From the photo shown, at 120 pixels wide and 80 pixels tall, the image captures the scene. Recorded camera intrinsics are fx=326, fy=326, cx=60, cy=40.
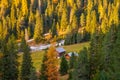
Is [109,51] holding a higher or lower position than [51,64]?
higher

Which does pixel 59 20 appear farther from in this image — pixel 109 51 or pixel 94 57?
pixel 94 57

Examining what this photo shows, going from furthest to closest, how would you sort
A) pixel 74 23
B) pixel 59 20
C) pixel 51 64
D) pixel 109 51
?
1. pixel 59 20
2. pixel 74 23
3. pixel 109 51
4. pixel 51 64

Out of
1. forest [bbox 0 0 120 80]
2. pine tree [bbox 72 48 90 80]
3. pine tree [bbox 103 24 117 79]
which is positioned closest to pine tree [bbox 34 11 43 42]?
forest [bbox 0 0 120 80]

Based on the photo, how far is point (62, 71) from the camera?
59.9 meters

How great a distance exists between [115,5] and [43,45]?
128ft

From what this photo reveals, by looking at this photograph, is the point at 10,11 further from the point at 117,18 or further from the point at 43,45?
the point at 117,18

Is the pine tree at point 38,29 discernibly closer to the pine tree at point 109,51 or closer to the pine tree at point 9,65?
the pine tree at point 109,51

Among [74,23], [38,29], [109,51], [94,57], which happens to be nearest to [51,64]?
[94,57]

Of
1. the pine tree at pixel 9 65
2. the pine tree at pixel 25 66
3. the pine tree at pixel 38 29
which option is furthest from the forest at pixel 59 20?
the pine tree at pixel 9 65

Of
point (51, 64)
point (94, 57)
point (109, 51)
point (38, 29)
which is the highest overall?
point (94, 57)

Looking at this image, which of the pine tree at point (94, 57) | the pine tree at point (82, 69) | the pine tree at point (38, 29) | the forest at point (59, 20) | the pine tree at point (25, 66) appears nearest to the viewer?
the pine tree at point (82, 69)

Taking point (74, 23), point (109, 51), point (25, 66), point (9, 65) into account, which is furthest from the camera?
point (74, 23)

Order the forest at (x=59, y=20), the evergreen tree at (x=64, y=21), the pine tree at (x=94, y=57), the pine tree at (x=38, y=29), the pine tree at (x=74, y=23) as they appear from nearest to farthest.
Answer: the pine tree at (x=94, y=57) < the forest at (x=59, y=20) < the pine tree at (x=38, y=29) < the pine tree at (x=74, y=23) < the evergreen tree at (x=64, y=21)

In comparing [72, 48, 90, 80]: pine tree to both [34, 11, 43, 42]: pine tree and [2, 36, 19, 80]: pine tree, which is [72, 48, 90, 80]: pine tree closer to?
[2, 36, 19, 80]: pine tree
